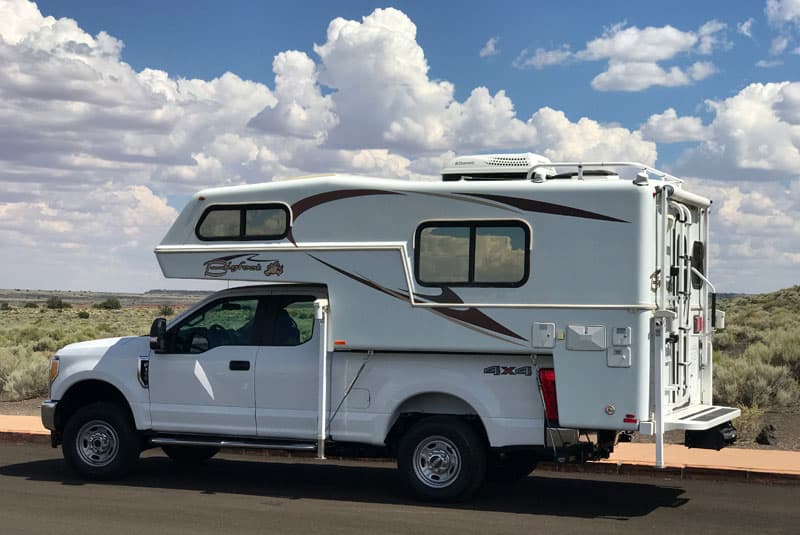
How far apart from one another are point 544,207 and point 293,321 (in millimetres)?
2793

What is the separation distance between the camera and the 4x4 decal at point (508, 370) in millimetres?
10500

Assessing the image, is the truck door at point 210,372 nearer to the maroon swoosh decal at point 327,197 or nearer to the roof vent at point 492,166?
the maroon swoosh decal at point 327,197

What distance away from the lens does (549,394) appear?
34.0 ft

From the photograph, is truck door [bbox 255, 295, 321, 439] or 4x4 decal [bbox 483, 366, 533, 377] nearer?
4x4 decal [bbox 483, 366, 533, 377]

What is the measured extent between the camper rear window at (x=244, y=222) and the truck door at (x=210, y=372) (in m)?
0.65

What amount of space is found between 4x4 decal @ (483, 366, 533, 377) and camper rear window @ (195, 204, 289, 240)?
97.5 inches

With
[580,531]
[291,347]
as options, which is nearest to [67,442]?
[291,347]

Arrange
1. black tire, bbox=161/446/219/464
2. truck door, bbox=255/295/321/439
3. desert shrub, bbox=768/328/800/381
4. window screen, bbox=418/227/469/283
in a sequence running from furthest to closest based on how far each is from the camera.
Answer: desert shrub, bbox=768/328/800/381, black tire, bbox=161/446/219/464, truck door, bbox=255/295/321/439, window screen, bbox=418/227/469/283

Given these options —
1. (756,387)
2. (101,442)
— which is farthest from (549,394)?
(756,387)

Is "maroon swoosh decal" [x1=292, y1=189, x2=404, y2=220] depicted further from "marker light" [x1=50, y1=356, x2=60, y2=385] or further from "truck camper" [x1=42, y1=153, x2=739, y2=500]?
"marker light" [x1=50, y1=356, x2=60, y2=385]

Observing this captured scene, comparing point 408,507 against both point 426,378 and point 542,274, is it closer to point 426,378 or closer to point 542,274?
point 426,378

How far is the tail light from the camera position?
10.3 meters

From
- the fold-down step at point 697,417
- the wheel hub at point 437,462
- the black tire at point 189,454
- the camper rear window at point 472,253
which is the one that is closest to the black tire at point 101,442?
the black tire at point 189,454

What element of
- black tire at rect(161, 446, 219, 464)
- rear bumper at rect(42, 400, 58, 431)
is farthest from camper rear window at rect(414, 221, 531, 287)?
rear bumper at rect(42, 400, 58, 431)
